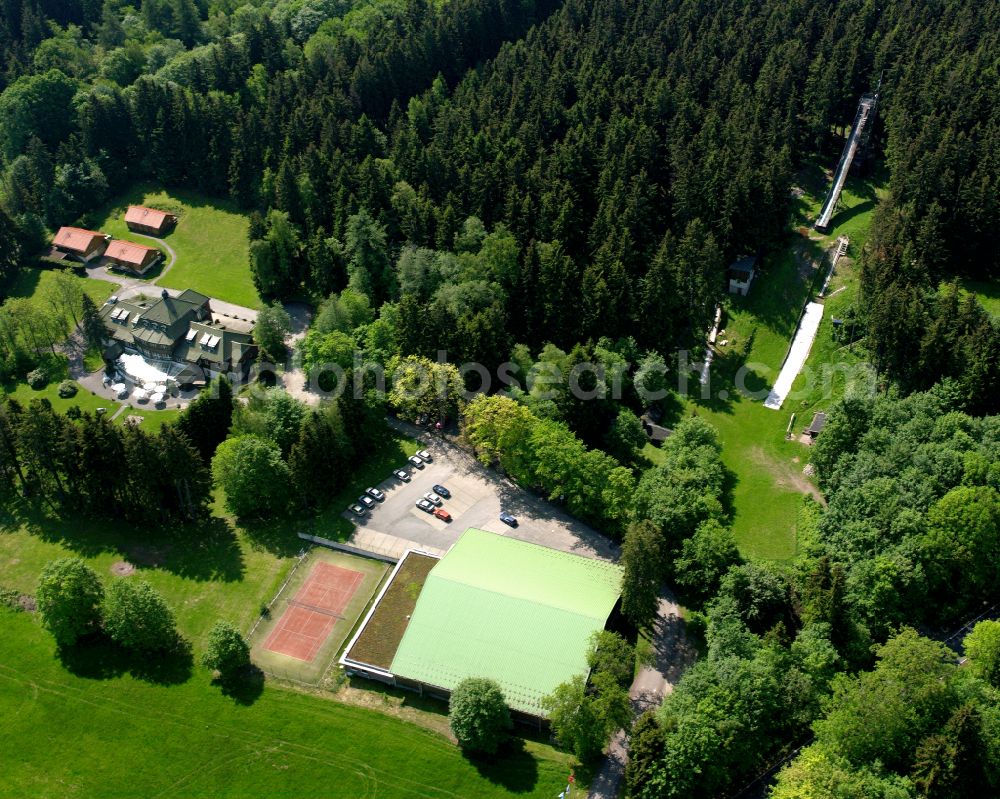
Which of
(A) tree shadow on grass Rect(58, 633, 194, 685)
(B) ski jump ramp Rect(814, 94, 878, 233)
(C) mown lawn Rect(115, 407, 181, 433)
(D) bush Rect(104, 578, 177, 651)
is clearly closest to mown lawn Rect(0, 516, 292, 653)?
(A) tree shadow on grass Rect(58, 633, 194, 685)

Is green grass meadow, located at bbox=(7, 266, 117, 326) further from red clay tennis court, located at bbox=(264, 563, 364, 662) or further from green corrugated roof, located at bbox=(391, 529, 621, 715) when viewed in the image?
green corrugated roof, located at bbox=(391, 529, 621, 715)

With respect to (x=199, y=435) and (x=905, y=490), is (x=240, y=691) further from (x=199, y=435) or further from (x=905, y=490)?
(x=905, y=490)

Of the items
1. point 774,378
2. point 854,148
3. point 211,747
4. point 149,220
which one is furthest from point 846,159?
point 211,747

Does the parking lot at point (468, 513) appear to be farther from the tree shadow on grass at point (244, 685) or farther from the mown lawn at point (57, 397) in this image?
the mown lawn at point (57, 397)

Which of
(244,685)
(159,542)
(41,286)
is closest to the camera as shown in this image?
(244,685)

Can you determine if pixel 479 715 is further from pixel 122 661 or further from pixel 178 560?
pixel 178 560
